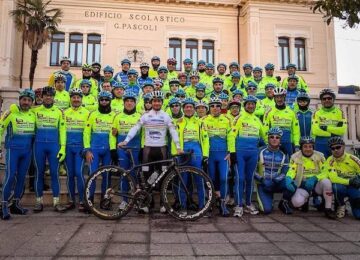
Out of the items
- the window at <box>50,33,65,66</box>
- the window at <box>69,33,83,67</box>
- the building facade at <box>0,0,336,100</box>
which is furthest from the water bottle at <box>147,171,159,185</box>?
the window at <box>50,33,65,66</box>

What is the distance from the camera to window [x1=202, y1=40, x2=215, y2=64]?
2564cm

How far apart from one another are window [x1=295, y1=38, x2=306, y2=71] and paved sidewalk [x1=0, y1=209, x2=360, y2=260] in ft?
69.3

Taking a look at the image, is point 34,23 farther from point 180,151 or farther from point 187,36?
point 180,151

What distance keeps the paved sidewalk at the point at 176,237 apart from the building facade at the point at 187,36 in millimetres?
18834

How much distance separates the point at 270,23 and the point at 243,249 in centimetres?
2337

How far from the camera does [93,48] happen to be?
24.5 m

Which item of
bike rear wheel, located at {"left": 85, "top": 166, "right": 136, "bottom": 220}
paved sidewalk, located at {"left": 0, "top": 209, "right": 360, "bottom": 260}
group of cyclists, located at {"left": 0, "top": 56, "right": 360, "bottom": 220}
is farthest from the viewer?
group of cyclists, located at {"left": 0, "top": 56, "right": 360, "bottom": 220}

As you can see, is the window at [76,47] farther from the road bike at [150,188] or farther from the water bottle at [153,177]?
the water bottle at [153,177]

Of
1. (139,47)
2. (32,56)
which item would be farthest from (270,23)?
(32,56)

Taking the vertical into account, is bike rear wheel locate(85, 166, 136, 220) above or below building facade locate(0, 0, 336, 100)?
below

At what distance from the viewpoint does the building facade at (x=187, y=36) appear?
78.8 ft

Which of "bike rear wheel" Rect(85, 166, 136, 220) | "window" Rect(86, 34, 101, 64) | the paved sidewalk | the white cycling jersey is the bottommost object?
the paved sidewalk

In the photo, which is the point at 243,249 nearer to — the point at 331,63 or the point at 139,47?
the point at 139,47

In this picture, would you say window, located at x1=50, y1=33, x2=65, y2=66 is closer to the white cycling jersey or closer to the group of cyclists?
the group of cyclists
